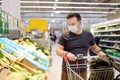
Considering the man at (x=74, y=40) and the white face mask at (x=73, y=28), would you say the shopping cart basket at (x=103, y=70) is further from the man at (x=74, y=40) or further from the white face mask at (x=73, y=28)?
the white face mask at (x=73, y=28)

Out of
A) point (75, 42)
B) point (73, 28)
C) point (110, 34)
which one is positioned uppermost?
point (73, 28)

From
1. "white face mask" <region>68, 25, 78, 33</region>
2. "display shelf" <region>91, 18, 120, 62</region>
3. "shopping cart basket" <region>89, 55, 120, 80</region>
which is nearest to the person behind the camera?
"shopping cart basket" <region>89, 55, 120, 80</region>

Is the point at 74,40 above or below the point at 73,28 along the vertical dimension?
below

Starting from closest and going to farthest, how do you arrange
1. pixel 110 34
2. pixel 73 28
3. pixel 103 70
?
pixel 103 70, pixel 73 28, pixel 110 34

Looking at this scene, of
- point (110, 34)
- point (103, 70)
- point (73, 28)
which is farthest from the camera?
point (110, 34)

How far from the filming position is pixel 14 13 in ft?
26.7

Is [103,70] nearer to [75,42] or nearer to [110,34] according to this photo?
[75,42]

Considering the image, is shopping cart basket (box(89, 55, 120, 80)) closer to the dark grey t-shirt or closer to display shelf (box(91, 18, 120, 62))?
the dark grey t-shirt

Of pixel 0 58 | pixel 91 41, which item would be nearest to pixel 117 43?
pixel 91 41

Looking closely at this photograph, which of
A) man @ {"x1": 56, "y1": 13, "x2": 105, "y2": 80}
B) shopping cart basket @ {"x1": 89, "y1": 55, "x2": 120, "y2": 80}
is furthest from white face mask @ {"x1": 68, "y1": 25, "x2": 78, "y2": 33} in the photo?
shopping cart basket @ {"x1": 89, "y1": 55, "x2": 120, "y2": 80}

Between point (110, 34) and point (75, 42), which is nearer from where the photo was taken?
point (75, 42)

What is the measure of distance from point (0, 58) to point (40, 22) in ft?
33.1

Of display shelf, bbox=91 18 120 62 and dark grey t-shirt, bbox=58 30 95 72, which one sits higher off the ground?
dark grey t-shirt, bbox=58 30 95 72

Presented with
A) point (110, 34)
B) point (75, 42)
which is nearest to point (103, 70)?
point (75, 42)
